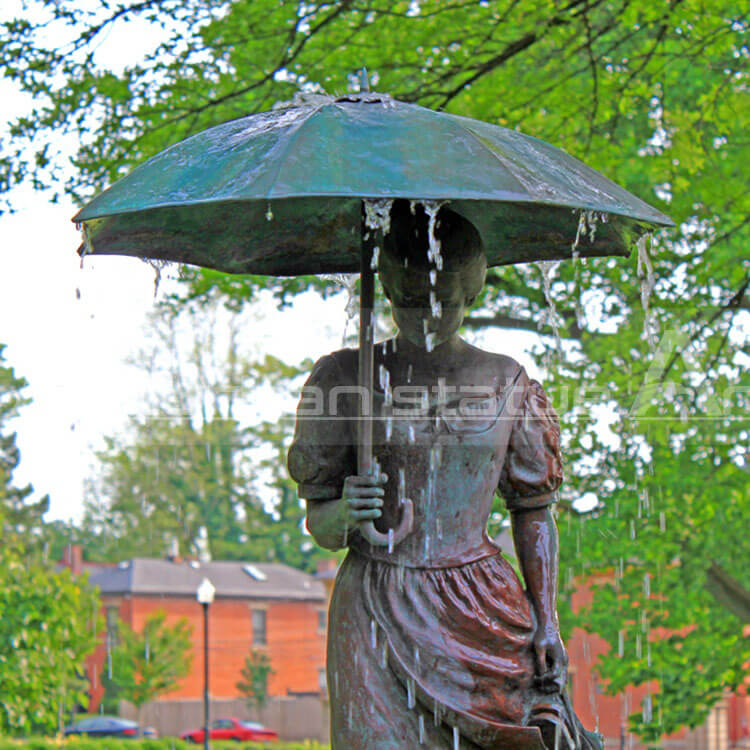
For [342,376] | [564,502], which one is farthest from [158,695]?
[342,376]

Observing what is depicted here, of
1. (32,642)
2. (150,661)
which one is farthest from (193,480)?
(32,642)

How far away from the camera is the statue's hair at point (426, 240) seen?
4.21 meters

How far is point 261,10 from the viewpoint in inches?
392

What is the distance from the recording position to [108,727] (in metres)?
40.0

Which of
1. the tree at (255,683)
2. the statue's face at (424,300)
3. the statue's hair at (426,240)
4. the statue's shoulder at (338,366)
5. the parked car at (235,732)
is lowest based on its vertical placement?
the parked car at (235,732)

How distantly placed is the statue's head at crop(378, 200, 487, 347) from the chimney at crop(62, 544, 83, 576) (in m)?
42.0

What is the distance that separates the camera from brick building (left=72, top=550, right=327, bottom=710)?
1742 inches

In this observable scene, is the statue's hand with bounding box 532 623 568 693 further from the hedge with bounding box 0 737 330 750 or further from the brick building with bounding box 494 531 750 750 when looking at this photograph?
the brick building with bounding box 494 531 750 750

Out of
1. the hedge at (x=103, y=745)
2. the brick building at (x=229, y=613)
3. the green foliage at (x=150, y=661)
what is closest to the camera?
the hedge at (x=103, y=745)

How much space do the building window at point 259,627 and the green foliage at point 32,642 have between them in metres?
31.7

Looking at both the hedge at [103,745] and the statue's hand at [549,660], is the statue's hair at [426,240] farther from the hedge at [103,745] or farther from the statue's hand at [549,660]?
the hedge at [103,745]

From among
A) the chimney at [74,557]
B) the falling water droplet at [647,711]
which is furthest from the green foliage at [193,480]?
the falling water droplet at [647,711]

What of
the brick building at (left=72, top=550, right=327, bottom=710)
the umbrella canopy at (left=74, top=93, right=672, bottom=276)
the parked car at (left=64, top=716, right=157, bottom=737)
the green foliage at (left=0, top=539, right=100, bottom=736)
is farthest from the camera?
the brick building at (left=72, top=550, right=327, bottom=710)

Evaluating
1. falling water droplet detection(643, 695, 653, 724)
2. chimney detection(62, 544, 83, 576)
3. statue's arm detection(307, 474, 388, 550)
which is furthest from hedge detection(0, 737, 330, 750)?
chimney detection(62, 544, 83, 576)
